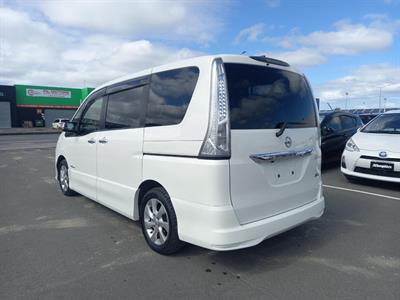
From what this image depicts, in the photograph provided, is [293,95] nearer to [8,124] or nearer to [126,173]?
[126,173]

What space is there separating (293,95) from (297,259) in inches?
68.0

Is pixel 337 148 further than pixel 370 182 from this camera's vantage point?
Yes

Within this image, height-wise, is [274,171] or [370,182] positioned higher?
[274,171]

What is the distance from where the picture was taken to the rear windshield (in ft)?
9.96

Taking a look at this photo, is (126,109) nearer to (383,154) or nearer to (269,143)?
(269,143)

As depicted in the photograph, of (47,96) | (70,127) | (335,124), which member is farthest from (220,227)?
(47,96)

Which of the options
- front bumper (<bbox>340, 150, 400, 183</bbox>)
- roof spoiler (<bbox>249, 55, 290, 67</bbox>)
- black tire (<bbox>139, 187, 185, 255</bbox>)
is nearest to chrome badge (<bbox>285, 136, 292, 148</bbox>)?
roof spoiler (<bbox>249, 55, 290, 67</bbox>)

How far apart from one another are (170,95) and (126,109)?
0.91m

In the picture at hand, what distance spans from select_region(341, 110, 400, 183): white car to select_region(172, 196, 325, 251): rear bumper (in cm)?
384

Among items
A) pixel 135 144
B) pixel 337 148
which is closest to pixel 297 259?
pixel 135 144

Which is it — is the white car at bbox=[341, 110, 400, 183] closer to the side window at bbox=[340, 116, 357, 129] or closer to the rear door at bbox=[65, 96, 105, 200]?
the side window at bbox=[340, 116, 357, 129]

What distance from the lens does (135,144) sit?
3746 mm

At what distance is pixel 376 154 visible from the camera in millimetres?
6289

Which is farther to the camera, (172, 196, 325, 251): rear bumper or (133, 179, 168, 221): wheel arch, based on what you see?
(133, 179, 168, 221): wheel arch
